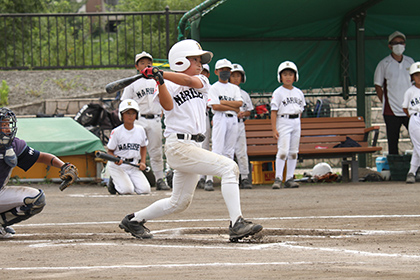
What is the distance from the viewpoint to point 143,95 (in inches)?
467

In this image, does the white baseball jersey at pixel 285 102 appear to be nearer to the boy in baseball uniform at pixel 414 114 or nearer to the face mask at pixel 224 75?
the face mask at pixel 224 75

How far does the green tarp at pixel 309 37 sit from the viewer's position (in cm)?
1327

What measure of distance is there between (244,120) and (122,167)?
2741 mm

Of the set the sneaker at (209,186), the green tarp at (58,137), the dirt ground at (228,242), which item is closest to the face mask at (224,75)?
the sneaker at (209,186)

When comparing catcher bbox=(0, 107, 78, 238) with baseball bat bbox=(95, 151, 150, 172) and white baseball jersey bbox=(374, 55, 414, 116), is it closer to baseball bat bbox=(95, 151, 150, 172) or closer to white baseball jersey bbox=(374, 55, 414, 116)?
baseball bat bbox=(95, 151, 150, 172)

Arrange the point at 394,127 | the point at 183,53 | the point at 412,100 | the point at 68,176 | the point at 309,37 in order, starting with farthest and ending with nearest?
the point at 309,37, the point at 394,127, the point at 412,100, the point at 68,176, the point at 183,53

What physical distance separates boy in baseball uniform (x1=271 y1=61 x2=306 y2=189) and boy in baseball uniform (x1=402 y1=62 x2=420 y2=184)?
6.55ft

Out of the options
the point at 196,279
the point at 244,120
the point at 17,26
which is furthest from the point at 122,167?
the point at 17,26

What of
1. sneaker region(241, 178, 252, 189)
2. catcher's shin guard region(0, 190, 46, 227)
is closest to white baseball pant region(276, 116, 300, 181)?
sneaker region(241, 178, 252, 189)

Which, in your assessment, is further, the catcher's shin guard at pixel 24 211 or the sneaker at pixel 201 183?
the sneaker at pixel 201 183

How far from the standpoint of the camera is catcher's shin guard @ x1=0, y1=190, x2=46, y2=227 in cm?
645

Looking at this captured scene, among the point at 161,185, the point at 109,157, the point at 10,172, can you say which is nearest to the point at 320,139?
the point at 161,185

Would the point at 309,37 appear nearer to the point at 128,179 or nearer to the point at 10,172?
the point at 128,179

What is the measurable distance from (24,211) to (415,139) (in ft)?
25.8
